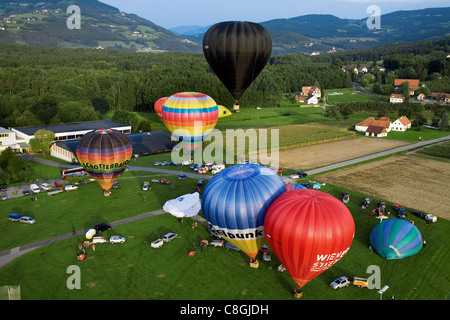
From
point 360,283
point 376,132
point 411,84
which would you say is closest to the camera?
point 360,283

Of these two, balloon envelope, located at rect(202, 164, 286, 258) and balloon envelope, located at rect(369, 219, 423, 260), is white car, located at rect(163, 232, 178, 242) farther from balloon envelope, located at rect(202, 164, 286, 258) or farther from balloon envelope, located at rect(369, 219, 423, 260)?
balloon envelope, located at rect(369, 219, 423, 260)

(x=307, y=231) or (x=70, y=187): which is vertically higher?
(x=307, y=231)

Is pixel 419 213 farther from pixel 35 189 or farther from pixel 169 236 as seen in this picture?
pixel 35 189

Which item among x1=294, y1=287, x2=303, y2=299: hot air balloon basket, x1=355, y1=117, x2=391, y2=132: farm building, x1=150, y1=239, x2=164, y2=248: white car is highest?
x1=355, y1=117, x2=391, y2=132: farm building

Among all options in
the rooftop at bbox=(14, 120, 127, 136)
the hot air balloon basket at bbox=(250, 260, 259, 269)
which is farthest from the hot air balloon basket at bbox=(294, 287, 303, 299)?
the rooftop at bbox=(14, 120, 127, 136)

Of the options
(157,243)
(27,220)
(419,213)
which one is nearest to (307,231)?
(157,243)
